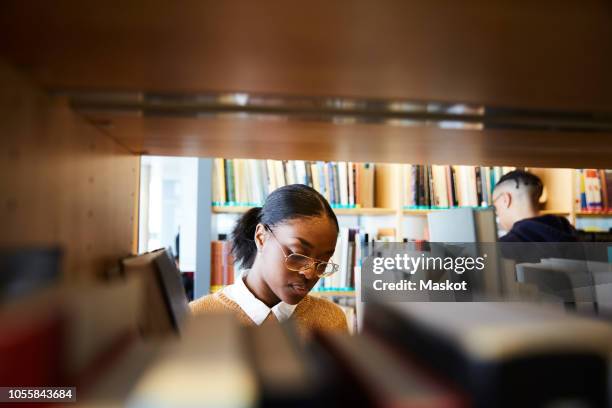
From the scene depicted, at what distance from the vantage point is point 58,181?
450 millimetres

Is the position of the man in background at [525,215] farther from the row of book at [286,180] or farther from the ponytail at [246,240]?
the ponytail at [246,240]

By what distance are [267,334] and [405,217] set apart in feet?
9.89

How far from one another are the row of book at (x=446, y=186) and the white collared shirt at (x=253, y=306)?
1.50 metres

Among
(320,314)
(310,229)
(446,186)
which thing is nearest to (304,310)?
(320,314)

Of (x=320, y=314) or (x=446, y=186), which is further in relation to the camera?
(x=446, y=186)

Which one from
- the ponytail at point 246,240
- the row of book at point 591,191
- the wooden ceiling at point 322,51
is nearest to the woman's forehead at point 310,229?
the ponytail at point 246,240

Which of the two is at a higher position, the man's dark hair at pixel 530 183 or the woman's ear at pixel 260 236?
the man's dark hair at pixel 530 183

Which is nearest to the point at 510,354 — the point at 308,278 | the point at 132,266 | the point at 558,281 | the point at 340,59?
the point at 340,59

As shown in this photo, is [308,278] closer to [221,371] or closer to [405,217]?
[221,371]

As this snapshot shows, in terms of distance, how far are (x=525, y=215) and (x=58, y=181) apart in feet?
8.32

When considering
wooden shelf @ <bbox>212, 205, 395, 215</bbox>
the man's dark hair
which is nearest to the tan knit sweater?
wooden shelf @ <bbox>212, 205, 395, 215</bbox>

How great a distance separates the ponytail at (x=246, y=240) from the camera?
1.88 metres

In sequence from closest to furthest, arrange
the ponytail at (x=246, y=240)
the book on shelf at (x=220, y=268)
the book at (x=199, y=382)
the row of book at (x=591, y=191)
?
the book at (x=199, y=382)
the ponytail at (x=246, y=240)
the book on shelf at (x=220, y=268)
the row of book at (x=591, y=191)

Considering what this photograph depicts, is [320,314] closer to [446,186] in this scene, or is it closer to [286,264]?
[286,264]
